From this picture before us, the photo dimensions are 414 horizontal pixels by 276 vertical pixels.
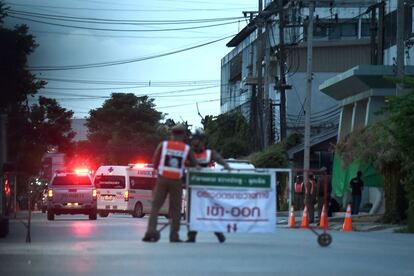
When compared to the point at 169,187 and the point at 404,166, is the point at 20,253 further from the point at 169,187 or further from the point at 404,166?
the point at 404,166

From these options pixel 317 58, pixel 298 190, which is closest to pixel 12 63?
pixel 298 190

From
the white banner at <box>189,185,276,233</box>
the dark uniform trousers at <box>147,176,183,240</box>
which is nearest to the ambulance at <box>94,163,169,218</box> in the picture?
the white banner at <box>189,185,276,233</box>

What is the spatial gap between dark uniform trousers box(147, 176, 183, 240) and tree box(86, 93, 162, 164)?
24.8 ft

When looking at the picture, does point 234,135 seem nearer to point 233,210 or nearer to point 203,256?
point 203,256

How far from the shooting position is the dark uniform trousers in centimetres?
905

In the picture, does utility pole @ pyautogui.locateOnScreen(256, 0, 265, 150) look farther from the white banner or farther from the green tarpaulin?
the white banner

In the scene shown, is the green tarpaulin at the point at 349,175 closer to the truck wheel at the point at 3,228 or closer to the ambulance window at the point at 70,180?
the ambulance window at the point at 70,180

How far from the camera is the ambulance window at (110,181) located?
17.8 m

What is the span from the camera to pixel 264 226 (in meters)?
10.4

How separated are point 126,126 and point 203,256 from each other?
158 inches

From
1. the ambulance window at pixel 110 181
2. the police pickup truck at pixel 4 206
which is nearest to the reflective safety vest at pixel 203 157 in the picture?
the ambulance window at pixel 110 181

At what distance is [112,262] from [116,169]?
4804 mm

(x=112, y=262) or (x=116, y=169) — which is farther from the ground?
(x=116, y=169)

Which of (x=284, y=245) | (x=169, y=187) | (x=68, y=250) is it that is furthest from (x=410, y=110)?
(x=169, y=187)
